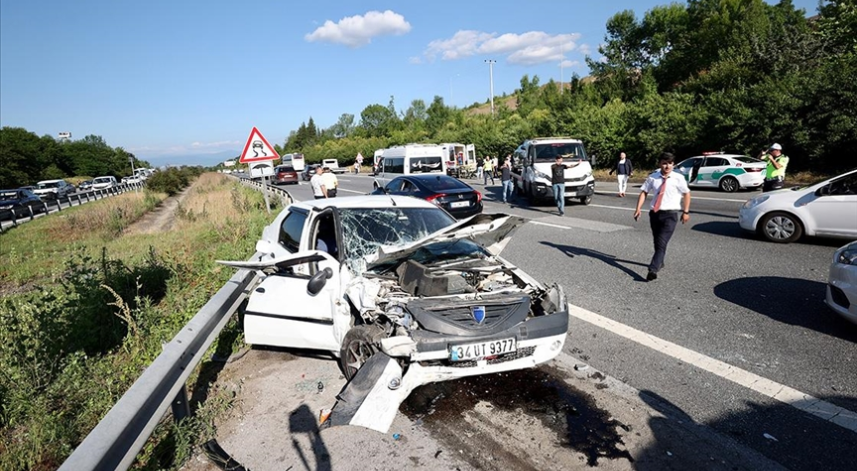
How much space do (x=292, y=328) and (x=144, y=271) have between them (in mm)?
4957

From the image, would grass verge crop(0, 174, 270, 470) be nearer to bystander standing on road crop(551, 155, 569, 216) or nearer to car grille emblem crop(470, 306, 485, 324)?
car grille emblem crop(470, 306, 485, 324)

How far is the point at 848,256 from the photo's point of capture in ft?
14.9

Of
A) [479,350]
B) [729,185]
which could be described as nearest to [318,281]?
[479,350]

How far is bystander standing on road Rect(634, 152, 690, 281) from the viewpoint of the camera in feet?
21.5

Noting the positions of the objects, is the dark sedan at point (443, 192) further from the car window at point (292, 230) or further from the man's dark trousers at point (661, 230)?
the car window at point (292, 230)

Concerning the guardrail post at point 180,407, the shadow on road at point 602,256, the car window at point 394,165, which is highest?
the car window at point 394,165

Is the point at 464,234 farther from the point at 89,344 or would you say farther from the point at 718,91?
the point at 718,91

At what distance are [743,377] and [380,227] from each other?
11.7 feet

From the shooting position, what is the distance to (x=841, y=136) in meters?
17.6

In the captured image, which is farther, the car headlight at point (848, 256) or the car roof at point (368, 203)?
the car roof at point (368, 203)

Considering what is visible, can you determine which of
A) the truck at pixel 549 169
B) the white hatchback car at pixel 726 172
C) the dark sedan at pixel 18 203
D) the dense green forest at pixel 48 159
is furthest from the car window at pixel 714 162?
the dense green forest at pixel 48 159

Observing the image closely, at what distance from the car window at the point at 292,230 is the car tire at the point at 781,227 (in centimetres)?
818

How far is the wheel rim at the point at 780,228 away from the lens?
8328 millimetres

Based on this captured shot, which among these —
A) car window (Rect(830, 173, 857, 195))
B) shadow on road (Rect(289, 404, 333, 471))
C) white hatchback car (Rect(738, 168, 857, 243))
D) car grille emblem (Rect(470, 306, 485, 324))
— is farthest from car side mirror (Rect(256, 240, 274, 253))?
car window (Rect(830, 173, 857, 195))
